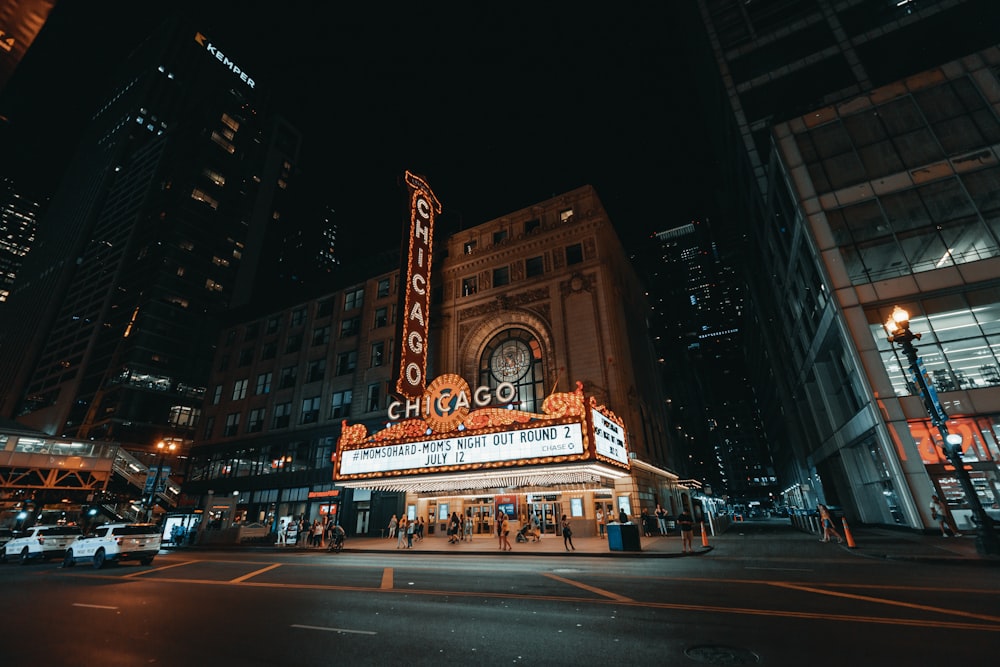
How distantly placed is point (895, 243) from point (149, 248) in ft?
344

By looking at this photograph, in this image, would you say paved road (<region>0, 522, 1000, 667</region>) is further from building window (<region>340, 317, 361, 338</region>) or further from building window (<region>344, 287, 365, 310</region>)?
building window (<region>344, 287, 365, 310</region>)

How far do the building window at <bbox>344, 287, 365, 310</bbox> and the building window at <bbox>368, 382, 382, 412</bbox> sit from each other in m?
9.15

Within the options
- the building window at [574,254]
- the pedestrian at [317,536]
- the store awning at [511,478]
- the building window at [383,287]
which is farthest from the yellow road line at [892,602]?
the building window at [383,287]

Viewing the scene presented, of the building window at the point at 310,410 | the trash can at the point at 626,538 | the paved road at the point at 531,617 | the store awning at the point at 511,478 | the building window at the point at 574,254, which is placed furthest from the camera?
the building window at the point at 310,410

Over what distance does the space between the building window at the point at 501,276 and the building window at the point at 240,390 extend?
2960 centimetres

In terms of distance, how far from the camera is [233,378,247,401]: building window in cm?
4438

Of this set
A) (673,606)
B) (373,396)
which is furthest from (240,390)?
(673,606)

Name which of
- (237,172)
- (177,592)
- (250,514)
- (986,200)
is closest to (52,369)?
(237,172)

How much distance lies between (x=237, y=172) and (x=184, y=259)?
28.8 metres

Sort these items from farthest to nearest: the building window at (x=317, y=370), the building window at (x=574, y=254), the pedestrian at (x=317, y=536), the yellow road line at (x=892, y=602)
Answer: the building window at (x=317, y=370) < the building window at (x=574, y=254) < the pedestrian at (x=317, y=536) < the yellow road line at (x=892, y=602)

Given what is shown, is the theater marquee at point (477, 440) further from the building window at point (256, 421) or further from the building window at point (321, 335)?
the building window at point (256, 421)

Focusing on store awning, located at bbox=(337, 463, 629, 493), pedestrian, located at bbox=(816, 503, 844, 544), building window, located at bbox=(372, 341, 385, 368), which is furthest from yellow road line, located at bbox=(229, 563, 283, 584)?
pedestrian, located at bbox=(816, 503, 844, 544)

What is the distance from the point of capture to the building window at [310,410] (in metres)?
38.4

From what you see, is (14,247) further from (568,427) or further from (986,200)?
(986,200)
